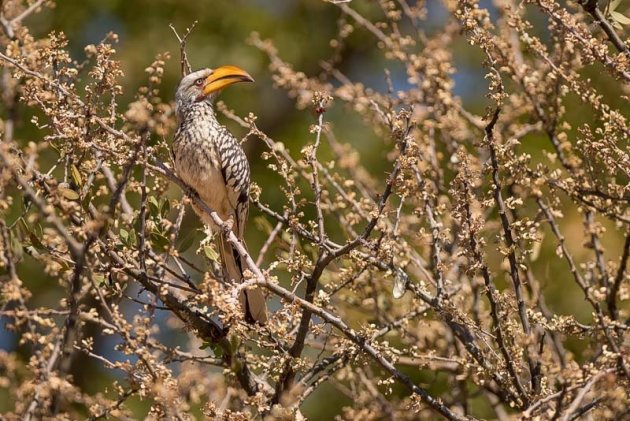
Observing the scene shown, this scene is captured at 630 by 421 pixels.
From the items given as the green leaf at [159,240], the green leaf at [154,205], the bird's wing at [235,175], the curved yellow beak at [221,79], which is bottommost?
the green leaf at [159,240]

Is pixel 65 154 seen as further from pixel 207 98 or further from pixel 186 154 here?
pixel 207 98

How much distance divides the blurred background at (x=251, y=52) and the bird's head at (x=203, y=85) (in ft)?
5.05

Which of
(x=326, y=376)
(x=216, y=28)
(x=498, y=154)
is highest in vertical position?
(x=216, y=28)

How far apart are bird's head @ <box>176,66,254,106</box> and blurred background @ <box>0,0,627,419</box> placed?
60.6 inches

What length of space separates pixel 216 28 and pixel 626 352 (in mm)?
4694

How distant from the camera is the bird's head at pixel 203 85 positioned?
399cm

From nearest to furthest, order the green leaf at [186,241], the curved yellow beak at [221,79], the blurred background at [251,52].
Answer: the green leaf at [186,241], the curved yellow beak at [221,79], the blurred background at [251,52]

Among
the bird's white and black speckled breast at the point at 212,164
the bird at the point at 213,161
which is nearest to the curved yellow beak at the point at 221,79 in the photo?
the bird at the point at 213,161

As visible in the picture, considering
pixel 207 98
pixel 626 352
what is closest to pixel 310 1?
pixel 207 98

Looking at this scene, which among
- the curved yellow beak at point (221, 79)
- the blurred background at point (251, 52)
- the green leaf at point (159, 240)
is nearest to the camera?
the green leaf at point (159, 240)

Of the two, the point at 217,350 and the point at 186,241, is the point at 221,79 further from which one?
the point at 217,350

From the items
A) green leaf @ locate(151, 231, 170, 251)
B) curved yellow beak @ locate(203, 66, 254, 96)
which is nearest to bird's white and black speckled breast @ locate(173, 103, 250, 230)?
curved yellow beak @ locate(203, 66, 254, 96)

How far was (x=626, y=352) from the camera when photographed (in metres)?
2.24

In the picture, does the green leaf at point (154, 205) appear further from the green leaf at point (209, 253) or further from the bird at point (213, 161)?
the bird at point (213, 161)
